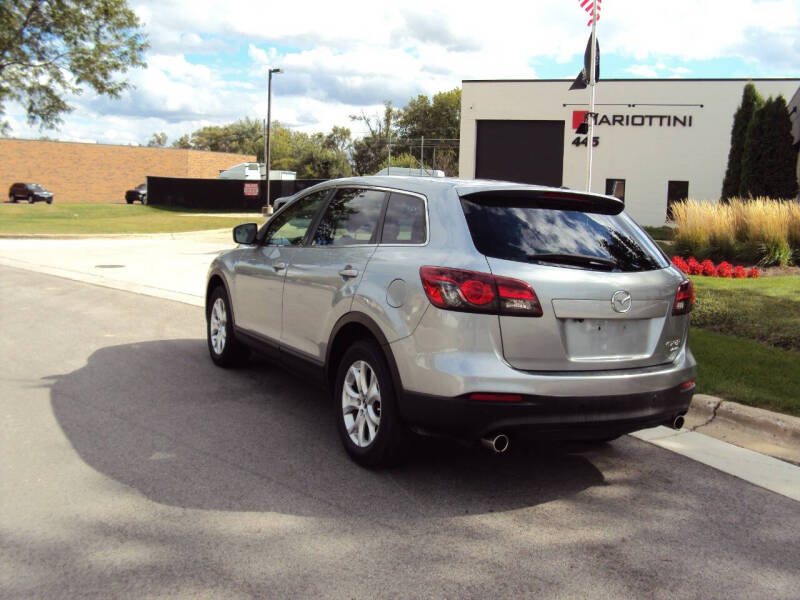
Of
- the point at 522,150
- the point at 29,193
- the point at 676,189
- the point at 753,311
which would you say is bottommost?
the point at 753,311

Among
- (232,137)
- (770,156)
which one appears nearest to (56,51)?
(770,156)

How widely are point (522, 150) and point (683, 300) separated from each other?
3237 centimetres

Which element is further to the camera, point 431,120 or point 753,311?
point 431,120

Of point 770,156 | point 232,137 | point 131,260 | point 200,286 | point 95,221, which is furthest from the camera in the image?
point 232,137

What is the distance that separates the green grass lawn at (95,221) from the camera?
27.3 m

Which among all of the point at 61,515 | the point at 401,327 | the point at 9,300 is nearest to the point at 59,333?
the point at 9,300

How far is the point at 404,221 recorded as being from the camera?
4.67m

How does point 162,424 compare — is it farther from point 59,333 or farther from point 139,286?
point 139,286

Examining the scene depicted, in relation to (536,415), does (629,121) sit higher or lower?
higher

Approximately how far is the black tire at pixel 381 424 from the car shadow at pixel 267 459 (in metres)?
0.12

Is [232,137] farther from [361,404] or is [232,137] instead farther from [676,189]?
[361,404]

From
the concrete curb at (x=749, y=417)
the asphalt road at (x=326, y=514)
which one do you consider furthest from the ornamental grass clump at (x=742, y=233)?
the asphalt road at (x=326, y=514)

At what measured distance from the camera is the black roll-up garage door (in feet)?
116

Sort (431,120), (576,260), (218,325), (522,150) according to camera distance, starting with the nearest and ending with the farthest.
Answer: (576,260) < (218,325) < (522,150) < (431,120)
